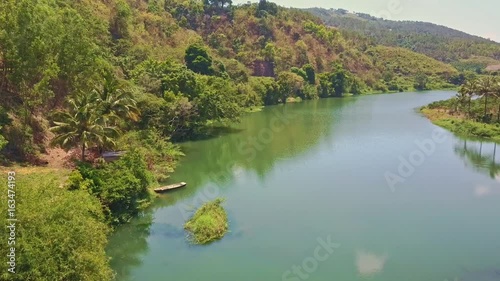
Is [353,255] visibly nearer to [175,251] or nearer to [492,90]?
[175,251]

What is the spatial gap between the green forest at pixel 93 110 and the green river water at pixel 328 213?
2303 millimetres

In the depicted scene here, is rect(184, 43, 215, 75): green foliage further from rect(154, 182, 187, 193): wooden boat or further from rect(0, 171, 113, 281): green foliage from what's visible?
rect(0, 171, 113, 281): green foliage

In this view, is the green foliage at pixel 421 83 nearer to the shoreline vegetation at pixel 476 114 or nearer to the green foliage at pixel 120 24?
the shoreline vegetation at pixel 476 114

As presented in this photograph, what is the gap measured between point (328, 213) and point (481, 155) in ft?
75.2

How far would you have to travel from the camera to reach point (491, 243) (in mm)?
21391

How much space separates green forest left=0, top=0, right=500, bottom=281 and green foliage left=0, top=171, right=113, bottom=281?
0.04m

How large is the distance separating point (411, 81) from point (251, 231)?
10652 centimetres

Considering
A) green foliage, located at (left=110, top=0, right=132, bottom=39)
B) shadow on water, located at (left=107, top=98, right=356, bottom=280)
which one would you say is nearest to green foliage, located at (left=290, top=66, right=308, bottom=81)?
shadow on water, located at (left=107, top=98, right=356, bottom=280)

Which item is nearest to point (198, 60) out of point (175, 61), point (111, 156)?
point (175, 61)

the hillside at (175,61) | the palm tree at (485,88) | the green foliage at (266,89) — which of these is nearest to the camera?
the hillside at (175,61)

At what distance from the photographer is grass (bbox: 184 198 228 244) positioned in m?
20.9

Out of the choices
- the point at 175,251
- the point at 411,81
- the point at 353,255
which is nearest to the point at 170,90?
the point at 175,251

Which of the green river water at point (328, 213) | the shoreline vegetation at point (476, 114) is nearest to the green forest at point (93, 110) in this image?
the green river water at point (328, 213)

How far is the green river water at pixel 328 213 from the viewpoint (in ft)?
61.5
